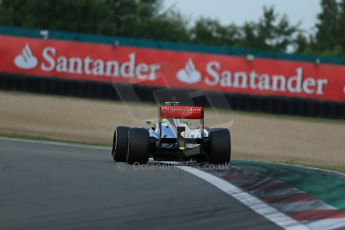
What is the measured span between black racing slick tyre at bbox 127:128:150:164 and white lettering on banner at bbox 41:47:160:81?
17.5 meters

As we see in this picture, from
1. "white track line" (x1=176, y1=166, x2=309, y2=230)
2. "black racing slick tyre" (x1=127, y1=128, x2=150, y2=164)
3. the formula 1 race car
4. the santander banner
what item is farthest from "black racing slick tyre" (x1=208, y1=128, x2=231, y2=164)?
the santander banner

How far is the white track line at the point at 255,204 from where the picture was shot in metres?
6.59

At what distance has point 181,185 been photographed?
28.9ft

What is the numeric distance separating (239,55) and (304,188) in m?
19.8

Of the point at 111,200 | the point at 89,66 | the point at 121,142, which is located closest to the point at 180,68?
the point at 89,66

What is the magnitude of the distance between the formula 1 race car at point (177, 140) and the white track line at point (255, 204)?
0.95m

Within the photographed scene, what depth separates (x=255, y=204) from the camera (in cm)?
754

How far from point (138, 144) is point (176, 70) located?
1717 centimetres

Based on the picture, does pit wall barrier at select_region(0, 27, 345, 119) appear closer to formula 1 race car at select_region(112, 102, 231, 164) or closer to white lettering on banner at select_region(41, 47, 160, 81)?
white lettering on banner at select_region(41, 47, 160, 81)

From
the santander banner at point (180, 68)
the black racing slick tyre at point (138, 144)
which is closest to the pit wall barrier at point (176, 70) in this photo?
the santander banner at point (180, 68)

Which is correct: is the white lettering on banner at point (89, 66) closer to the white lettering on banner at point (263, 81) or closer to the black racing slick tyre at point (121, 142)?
the white lettering on banner at point (263, 81)

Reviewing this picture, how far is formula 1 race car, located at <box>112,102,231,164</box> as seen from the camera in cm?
1090

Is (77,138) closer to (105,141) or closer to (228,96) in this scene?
(105,141)

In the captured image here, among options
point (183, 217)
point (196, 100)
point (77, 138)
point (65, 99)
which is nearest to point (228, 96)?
point (65, 99)
